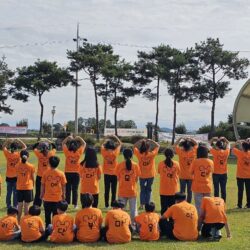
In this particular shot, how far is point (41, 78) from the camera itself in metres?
52.4

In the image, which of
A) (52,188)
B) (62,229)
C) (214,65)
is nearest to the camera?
(62,229)

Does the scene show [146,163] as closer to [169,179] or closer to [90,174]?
[169,179]

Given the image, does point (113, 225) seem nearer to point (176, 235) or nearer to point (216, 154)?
point (176, 235)

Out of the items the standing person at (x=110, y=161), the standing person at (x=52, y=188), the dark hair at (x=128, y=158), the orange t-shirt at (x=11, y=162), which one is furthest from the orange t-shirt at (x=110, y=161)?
the standing person at (x=52, y=188)

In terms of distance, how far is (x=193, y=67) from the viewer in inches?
1914

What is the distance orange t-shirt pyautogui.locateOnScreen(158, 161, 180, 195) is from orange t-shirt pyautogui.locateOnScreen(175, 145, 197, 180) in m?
1.47

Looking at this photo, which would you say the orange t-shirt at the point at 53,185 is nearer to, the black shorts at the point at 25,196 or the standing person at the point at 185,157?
the black shorts at the point at 25,196

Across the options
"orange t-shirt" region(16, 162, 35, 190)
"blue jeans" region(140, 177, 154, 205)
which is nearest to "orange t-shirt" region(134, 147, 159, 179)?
"blue jeans" region(140, 177, 154, 205)

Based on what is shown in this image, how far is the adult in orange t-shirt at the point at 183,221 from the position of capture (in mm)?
8898

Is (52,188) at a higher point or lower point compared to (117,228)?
higher

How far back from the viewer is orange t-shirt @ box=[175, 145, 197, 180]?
12.4 meters

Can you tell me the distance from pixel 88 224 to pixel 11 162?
4170 millimetres

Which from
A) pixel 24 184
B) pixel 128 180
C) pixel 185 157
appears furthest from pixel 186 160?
pixel 24 184

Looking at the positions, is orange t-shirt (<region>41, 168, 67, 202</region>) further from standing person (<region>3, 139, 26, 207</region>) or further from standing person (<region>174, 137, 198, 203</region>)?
standing person (<region>174, 137, 198, 203</region>)
